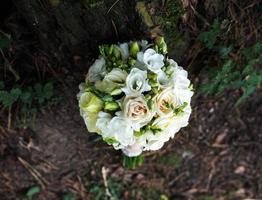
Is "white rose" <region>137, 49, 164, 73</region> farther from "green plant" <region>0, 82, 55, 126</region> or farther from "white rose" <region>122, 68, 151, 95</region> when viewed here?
"green plant" <region>0, 82, 55, 126</region>

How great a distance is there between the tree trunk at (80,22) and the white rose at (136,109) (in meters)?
0.35

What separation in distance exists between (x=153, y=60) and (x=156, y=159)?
3.72 ft

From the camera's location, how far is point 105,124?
1.67 meters

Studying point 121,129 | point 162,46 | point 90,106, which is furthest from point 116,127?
point 162,46

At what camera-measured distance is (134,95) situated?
161cm

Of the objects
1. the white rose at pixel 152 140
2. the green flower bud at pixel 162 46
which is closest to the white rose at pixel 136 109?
the white rose at pixel 152 140

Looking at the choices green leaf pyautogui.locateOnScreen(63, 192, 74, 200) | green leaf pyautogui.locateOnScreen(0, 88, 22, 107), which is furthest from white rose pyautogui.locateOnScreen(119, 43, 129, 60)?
green leaf pyautogui.locateOnScreen(63, 192, 74, 200)

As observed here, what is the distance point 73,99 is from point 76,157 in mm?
468

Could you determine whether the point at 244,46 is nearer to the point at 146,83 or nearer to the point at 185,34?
the point at 185,34

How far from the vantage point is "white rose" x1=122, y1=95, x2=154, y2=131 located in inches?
62.8

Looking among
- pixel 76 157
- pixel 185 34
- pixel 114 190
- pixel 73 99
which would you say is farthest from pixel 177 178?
pixel 185 34

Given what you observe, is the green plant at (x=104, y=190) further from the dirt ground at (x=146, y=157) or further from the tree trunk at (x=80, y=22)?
the tree trunk at (x=80, y=22)

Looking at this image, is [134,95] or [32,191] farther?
[32,191]

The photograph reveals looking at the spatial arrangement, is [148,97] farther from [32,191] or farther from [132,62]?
[32,191]
